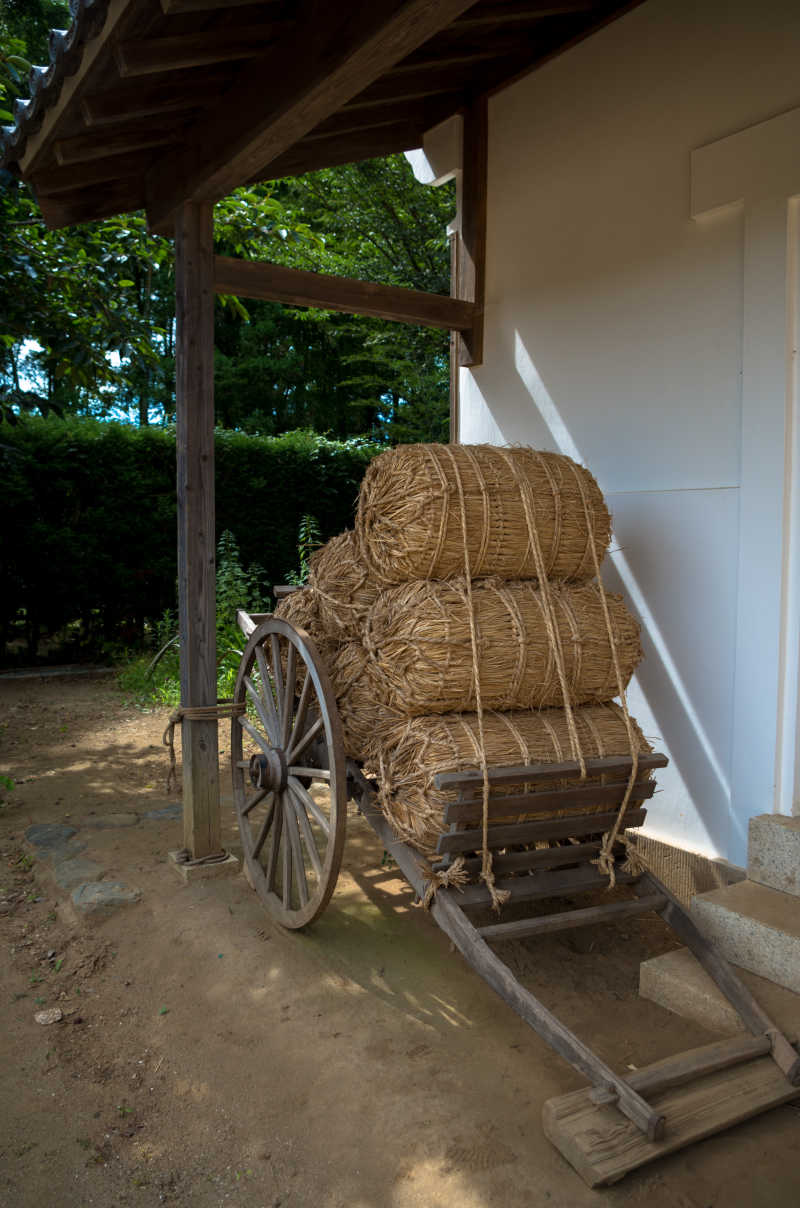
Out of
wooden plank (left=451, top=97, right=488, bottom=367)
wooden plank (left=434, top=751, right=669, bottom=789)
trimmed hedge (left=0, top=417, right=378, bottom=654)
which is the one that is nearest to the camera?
wooden plank (left=434, top=751, right=669, bottom=789)

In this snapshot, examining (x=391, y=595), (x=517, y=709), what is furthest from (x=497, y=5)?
(x=517, y=709)

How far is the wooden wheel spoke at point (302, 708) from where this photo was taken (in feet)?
10.1

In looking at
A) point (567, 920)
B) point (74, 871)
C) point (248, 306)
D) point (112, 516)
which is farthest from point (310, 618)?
point (248, 306)

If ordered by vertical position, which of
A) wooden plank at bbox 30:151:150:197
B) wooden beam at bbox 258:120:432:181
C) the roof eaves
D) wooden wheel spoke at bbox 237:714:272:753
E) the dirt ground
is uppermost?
wooden beam at bbox 258:120:432:181

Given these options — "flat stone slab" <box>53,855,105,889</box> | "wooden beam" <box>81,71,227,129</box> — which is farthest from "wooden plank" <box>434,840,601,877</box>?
"wooden beam" <box>81,71,227,129</box>

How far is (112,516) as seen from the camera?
8.76m

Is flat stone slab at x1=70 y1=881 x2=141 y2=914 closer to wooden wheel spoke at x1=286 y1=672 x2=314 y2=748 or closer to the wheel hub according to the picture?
the wheel hub

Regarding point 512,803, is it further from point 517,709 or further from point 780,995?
point 780,995

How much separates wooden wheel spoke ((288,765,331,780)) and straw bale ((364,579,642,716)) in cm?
39

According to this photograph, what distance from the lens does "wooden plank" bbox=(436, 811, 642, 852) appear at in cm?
253

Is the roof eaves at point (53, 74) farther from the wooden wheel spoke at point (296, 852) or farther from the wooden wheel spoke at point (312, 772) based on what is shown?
the wooden wheel spoke at point (296, 852)

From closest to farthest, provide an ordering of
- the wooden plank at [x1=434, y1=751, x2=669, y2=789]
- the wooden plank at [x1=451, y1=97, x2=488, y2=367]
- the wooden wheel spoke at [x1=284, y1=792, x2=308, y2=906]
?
the wooden plank at [x1=434, y1=751, x2=669, y2=789] < the wooden wheel spoke at [x1=284, y1=792, x2=308, y2=906] < the wooden plank at [x1=451, y1=97, x2=488, y2=367]

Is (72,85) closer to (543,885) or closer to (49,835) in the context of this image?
(543,885)

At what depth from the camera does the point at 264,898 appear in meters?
3.41
